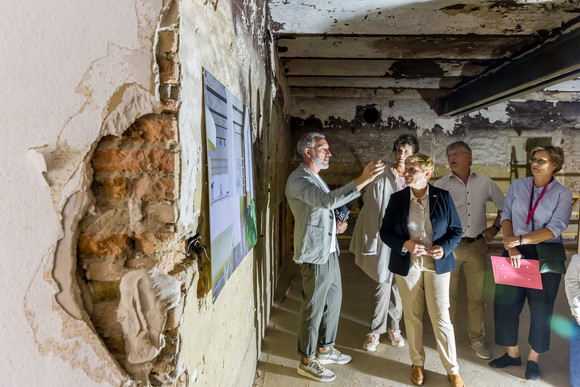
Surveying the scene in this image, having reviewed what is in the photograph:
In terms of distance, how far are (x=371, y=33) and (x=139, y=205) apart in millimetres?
2782

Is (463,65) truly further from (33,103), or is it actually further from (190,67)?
(33,103)

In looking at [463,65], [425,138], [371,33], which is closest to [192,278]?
[371,33]

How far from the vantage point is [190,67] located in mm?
1111

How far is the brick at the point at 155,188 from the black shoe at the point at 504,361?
300 cm

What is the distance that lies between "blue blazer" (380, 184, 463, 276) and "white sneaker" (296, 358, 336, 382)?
0.96 metres

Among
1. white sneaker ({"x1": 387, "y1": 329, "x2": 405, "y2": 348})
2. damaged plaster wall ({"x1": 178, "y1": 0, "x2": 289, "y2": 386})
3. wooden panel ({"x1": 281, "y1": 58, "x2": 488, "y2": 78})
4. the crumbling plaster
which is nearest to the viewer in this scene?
damaged plaster wall ({"x1": 178, "y1": 0, "x2": 289, "y2": 386})

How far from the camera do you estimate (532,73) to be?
3334mm

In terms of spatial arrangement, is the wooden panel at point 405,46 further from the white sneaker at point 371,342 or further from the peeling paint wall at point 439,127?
the white sneaker at point 371,342

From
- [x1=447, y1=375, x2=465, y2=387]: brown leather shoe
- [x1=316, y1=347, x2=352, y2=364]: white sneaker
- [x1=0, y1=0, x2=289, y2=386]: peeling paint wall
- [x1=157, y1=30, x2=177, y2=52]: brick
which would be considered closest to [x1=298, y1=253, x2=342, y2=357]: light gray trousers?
[x1=316, y1=347, x2=352, y2=364]: white sneaker

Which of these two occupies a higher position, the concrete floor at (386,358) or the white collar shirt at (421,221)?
the white collar shirt at (421,221)

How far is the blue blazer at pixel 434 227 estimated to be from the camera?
2.31 metres

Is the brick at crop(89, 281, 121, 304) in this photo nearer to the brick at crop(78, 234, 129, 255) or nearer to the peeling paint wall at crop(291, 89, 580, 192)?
the brick at crop(78, 234, 129, 255)

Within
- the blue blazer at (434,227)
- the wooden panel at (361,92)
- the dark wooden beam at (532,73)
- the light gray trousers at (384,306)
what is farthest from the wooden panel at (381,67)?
the light gray trousers at (384,306)

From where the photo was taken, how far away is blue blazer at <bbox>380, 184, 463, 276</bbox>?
2312 millimetres
